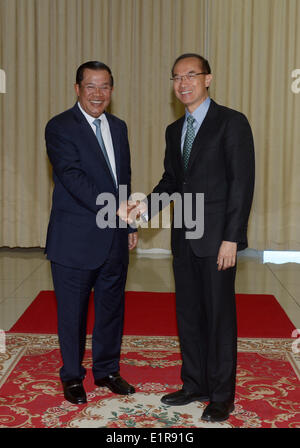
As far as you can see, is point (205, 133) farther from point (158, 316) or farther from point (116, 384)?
point (158, 316)

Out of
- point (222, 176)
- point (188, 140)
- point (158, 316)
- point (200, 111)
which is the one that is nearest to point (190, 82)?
point (200, 111)

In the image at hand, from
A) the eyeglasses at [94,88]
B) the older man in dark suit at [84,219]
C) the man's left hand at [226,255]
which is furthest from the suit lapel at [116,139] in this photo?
the man's left hand at [226,255]

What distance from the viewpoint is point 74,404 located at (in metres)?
3.24

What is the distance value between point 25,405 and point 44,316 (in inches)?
71.1

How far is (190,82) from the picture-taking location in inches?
116

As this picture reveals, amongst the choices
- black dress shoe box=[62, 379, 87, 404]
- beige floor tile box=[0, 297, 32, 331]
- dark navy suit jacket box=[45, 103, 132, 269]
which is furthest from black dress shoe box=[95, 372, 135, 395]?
beige floor tile box=[0, 297, 32, 331]

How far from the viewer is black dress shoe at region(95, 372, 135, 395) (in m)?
3.38

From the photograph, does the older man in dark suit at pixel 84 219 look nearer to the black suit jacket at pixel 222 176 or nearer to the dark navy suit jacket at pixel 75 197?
the dark navy suit jacket at pixel 75 197

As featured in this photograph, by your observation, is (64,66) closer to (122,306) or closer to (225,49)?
(225,49)

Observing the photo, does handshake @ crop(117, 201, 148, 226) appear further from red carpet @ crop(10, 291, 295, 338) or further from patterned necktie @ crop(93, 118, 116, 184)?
red carpet @ crop(10, 291, 295, 338)

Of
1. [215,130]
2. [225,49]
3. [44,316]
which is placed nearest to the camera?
[215,130]

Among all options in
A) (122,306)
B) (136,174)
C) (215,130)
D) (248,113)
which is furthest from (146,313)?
(248,113)

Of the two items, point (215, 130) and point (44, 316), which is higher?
point (215, 130)

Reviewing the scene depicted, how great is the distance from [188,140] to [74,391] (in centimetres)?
143
